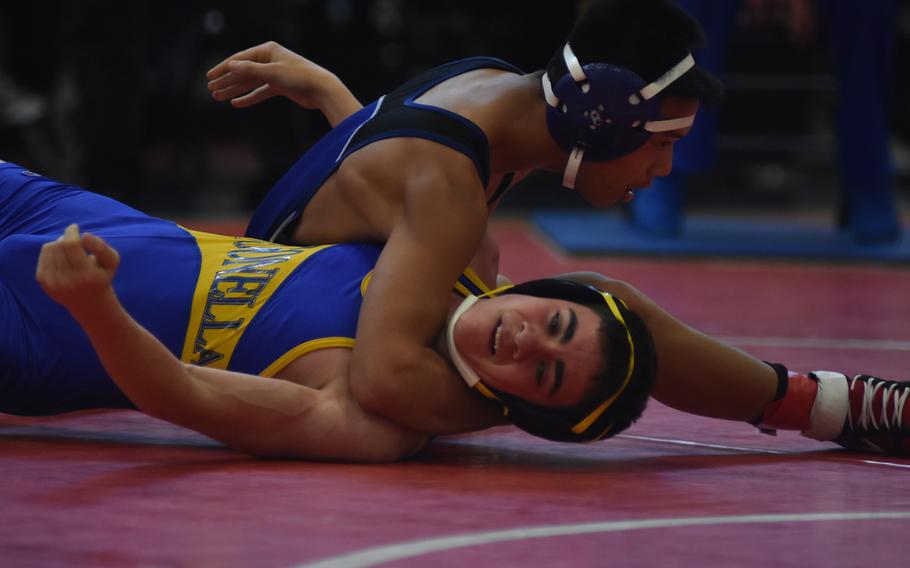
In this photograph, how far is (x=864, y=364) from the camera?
3.98m

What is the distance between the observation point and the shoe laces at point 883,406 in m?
2.98

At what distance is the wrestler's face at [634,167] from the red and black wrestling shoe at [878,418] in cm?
59

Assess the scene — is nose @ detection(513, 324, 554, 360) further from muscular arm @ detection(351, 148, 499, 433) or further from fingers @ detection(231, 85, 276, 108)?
fingers @ detection(231, 85, 276, 108)

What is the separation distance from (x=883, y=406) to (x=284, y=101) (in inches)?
230

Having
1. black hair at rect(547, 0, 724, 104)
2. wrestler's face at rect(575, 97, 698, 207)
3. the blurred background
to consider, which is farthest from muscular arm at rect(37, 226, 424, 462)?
the blurred background

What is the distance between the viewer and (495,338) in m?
2.67

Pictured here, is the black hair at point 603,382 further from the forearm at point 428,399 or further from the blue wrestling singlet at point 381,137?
the blue wrestling singlet at point 381,137

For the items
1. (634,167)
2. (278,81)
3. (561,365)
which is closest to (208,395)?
(561,365)

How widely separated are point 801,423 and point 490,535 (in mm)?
1004

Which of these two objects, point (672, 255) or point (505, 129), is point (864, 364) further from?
point (672, 255)

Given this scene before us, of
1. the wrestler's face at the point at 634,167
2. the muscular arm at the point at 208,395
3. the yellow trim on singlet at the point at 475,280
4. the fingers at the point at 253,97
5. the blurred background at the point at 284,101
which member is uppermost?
the blurred background at the point at 284,101

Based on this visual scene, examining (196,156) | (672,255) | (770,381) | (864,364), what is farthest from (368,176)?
(196,156)

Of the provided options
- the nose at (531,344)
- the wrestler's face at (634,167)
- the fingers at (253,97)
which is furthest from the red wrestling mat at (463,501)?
the fingers at (253,97)

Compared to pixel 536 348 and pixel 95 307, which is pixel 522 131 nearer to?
pixel 536 348
